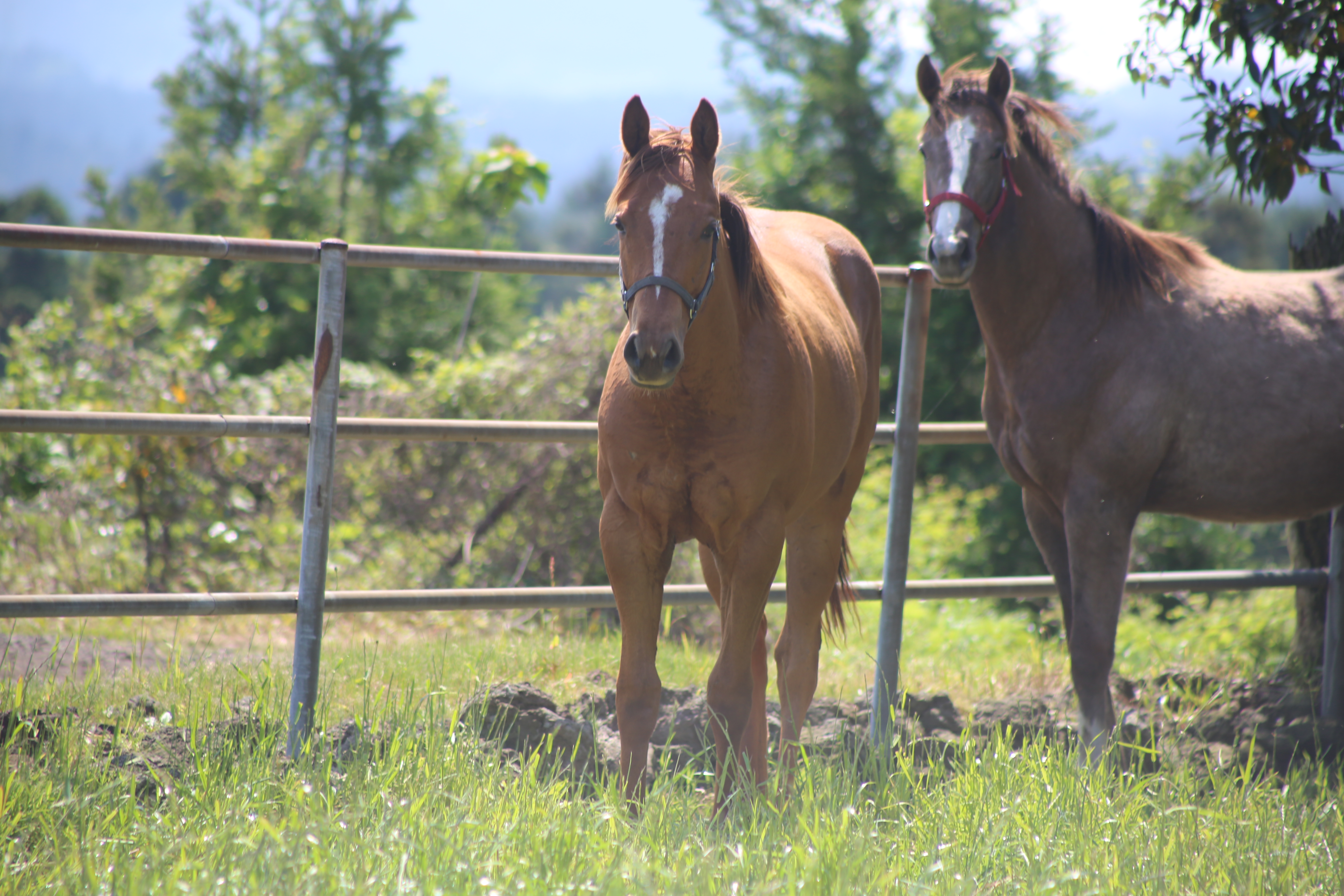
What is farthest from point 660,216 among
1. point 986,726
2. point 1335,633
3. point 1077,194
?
point 1335,633

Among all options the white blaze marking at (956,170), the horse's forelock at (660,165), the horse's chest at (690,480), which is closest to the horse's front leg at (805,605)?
the horse's chest at (690,480)

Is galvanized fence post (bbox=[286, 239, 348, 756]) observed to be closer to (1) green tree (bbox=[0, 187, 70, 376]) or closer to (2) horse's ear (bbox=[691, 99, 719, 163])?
(2) horse's ear (bbox=[691, 99, 719, 163])

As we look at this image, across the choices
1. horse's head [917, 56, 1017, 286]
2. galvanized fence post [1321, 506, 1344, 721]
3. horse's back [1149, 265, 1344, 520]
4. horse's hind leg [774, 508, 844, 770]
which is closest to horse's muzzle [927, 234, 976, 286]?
horse's head [917, 56, 1017, 286]

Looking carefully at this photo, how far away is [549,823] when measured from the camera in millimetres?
2215

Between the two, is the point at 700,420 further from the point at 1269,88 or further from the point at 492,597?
the point at 1269,88

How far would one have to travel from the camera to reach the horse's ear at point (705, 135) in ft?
7.82

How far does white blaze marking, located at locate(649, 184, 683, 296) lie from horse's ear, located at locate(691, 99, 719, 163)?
A: 0.16 metres

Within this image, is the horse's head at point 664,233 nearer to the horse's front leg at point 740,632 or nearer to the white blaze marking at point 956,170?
the horse's front leg at point 740,632

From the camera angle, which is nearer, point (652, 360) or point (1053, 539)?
point (652, 360)

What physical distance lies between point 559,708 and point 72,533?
4.09 metres

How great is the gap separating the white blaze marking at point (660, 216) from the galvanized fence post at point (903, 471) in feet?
4.84

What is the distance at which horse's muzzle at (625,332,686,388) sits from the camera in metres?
2.16

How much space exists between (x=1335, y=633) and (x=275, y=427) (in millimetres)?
4251

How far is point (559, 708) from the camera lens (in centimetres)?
341
